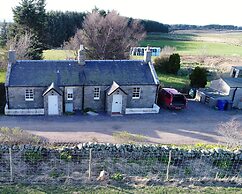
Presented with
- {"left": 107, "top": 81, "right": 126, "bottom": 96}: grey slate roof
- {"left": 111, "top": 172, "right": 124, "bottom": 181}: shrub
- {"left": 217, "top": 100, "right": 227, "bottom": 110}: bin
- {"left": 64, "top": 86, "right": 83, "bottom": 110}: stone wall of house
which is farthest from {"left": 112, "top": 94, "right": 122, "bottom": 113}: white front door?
{"left": 111, "top": 172, "right": 124, "bottom": 181}: shrub

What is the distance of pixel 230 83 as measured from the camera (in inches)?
1264

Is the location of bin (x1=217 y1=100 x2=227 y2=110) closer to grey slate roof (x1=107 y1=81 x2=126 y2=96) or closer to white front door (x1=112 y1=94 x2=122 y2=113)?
white front door (x1=112 y1=94 x2=122 y2=113)

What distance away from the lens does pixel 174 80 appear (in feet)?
139

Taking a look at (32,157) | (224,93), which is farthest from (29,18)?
(32,157)

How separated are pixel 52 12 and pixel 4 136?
2255 inches

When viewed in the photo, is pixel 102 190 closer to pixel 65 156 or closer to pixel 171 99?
pixel 65 156

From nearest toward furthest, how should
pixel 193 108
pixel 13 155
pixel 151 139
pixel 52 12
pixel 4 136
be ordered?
pixel 13 155 → pixel 4 136 → pixel 151 139 → pixel 193 108 → pixel 52 12

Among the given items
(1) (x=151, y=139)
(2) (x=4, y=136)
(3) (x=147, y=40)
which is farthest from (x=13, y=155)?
(3) (x=147, y=40)

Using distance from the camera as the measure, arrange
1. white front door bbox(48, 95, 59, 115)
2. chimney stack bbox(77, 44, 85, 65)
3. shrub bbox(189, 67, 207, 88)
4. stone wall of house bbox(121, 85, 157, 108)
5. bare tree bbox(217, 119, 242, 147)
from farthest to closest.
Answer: shrub bbox(189, 67, 207, 88), stone wall of house bbox(121, 85, 157, 108), chimney stack bbox(77, 44, 85, 65), white front door bbox(48, 95, 59, 115), bare tree bbox(217, 119, 242, 147)

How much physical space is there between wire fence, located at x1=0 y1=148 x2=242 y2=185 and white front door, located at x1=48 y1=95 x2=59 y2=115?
10094 mm

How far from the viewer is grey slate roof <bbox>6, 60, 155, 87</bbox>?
84.6ft

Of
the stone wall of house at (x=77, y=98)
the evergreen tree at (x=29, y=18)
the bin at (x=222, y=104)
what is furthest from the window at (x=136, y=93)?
the evergreen tree at (x=29, y=18)

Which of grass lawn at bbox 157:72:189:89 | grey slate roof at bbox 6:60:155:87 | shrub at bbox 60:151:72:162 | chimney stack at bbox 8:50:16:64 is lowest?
grass lawn at bbox 157:72:189:89

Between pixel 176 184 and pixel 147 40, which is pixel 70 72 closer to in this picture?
pixel 176 184
